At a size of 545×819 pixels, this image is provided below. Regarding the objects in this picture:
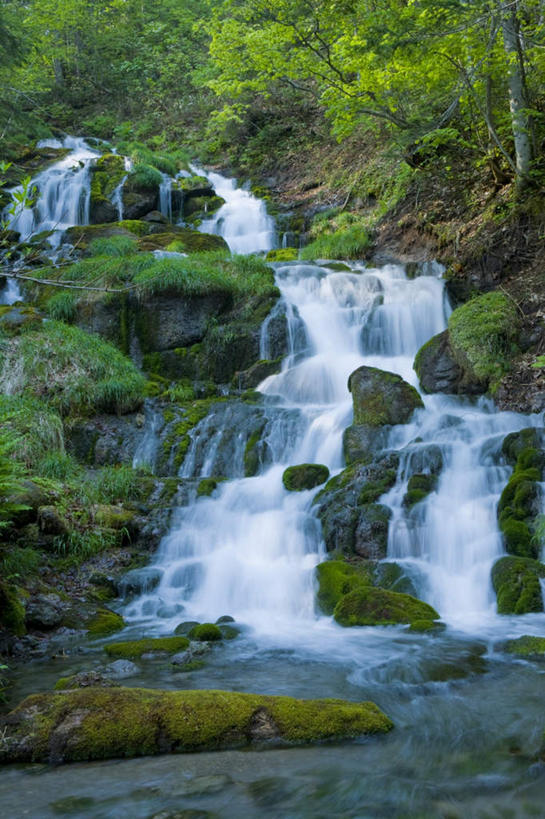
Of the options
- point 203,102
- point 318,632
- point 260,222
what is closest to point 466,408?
point 318,632

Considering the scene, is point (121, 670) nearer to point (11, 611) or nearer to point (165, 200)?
point (11, 611)

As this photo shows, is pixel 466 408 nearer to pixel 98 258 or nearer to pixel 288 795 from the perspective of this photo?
pixel 288 795

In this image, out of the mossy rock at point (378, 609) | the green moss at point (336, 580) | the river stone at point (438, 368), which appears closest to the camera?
the mossy rock at point (378, 609)

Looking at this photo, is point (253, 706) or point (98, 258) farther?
point (98, 258)

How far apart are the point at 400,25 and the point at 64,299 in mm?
8383

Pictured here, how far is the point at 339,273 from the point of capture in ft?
47.0

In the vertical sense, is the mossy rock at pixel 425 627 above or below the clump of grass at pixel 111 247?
below

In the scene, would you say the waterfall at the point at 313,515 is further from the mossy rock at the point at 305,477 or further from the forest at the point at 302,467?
the mossy rock at the point at 305,477

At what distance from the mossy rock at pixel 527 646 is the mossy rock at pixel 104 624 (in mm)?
3775

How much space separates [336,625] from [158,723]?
3001 millimetres

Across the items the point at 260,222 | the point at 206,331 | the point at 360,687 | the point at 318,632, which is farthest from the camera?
the point at 260,222

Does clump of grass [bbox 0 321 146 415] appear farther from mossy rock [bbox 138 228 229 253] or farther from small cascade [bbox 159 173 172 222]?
small cascade [bbox 159 173 172 222]

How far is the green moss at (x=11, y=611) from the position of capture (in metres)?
5.67

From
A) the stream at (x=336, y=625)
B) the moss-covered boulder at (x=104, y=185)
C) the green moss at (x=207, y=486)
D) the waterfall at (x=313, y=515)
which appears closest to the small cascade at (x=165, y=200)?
the moss-covered boulder at (x=104, y=185)
